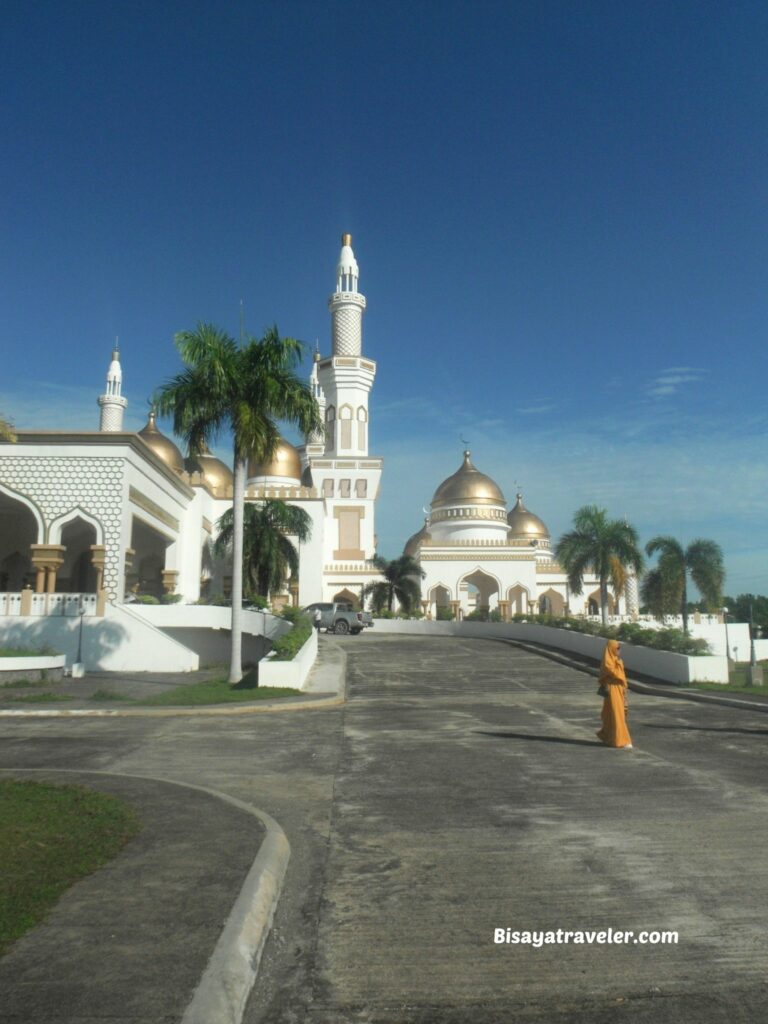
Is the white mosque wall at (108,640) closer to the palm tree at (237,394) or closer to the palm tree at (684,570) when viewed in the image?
the palm tree at (237,394)

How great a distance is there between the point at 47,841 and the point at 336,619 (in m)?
31.8

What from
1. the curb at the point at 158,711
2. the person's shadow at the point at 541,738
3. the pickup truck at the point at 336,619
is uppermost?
the pickup truck at the point at 336,619

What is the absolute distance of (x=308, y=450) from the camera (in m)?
62.3

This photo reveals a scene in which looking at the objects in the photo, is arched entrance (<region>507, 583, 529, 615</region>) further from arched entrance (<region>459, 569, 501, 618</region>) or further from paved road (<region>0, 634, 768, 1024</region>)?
paved road (<region>0, 634, 768, 1024</region>)

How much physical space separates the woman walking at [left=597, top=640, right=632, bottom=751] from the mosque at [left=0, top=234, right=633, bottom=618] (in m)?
19.9

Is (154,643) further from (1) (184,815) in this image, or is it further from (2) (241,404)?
(1) (184,815)

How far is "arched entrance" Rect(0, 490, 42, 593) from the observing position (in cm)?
3453

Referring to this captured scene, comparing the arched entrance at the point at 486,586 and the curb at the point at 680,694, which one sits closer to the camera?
the curb at the point at 680,694

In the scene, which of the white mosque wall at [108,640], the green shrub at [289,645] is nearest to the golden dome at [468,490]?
the white mosque wall at [108,640]

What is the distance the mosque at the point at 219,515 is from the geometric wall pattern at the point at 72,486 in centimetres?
3

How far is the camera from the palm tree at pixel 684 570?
3853cm

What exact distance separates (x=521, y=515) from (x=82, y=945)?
2509 inches

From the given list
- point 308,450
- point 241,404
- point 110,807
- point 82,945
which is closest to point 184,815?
point 110,807

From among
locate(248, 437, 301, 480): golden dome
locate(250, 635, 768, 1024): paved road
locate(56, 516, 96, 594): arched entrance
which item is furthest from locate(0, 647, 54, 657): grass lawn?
locate(248, 437, 301, 480): golden dome
